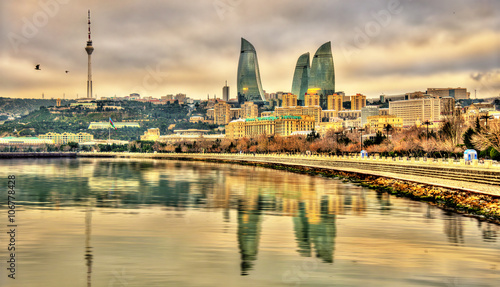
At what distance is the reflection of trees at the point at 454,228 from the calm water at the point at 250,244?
Answer: 50mm

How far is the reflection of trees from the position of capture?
25.7 metres

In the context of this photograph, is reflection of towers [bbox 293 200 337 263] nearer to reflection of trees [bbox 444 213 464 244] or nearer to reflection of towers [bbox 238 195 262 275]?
reflection of towers [bbox 238 195 262 275]

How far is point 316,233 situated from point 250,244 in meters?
4.59

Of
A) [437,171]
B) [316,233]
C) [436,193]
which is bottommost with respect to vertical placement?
[316,233]

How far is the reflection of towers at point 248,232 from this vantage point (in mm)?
21083

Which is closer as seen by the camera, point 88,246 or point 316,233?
point 88,246

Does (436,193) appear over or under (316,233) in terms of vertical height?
over

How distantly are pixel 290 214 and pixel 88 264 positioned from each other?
1695 cm

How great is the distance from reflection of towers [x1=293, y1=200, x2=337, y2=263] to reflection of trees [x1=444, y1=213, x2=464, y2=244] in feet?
17.5

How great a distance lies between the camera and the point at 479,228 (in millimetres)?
28516

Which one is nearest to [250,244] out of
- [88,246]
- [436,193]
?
[88,246]

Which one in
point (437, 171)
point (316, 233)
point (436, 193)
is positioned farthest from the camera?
point (437, 171)

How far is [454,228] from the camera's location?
94.1ft

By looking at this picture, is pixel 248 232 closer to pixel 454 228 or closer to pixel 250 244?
pixel 250 244
